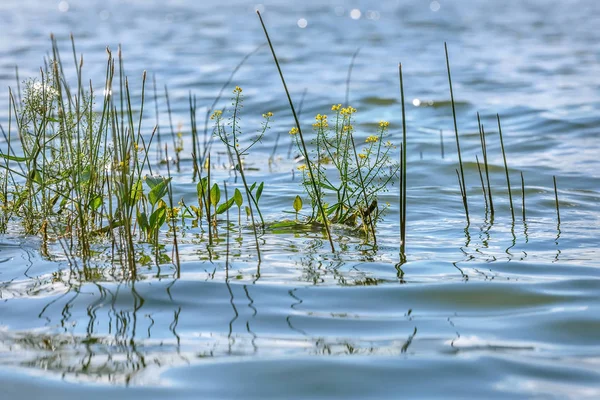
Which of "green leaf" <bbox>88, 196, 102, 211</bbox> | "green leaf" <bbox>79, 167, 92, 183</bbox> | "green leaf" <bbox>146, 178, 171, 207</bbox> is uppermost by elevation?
"green leaf" <bbox>79, 167, 92, 183</bbox>

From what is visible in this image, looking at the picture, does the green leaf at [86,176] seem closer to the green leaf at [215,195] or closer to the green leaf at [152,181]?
the green leaf at [152,181]

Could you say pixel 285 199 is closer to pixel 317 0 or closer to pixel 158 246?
pixel 158 246

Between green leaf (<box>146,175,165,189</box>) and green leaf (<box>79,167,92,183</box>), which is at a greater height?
green leaf (<box>79,167,92,183</box>)

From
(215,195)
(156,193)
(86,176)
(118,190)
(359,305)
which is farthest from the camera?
(215,195)

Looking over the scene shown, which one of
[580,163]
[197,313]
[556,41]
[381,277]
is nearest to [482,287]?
[381,277]

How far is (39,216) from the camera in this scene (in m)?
3.90

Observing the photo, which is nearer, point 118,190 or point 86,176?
point 118,190

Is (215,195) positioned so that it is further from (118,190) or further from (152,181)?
(118,190)

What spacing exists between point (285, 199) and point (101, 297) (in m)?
2.21

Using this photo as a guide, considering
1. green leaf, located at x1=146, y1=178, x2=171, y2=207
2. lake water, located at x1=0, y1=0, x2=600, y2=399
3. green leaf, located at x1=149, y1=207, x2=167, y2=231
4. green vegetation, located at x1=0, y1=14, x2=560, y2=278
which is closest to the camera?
lake water, located at x1=0, y1=0, x2=600, y2=399

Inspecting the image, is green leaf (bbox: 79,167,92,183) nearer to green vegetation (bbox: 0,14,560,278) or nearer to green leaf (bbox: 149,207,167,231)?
green vegetation (bbox: 0,14,560,278)

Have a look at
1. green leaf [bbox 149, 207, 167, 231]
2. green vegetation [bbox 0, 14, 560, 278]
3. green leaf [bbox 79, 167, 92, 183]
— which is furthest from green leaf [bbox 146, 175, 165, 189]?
green leaf [bbox 79, 167, 92, 183]

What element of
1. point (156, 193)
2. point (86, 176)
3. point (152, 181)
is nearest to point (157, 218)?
point (156, 193)

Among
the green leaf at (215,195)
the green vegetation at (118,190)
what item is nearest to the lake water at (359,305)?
the green vegetation at (118,190)
